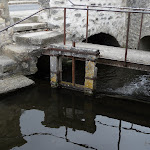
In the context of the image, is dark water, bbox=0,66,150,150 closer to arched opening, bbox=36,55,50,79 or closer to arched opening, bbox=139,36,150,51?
arched opening, bbox=36,55,50,79

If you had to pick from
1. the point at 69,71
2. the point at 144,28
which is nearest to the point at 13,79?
the point at 69,71

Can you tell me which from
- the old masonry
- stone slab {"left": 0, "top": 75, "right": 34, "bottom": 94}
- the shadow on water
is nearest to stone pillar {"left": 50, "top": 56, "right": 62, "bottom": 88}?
the old masonry

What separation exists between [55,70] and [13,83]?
39.6 inches

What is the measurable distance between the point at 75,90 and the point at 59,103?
0.69 metres

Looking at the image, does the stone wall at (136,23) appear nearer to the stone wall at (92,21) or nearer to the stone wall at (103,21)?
the stone wall at (103,21)

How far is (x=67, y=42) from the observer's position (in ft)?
20.5

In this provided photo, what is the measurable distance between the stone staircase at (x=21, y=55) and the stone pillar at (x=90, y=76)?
1.34 m

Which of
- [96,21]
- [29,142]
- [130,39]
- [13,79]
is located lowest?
[29,142]

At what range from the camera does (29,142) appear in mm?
3615

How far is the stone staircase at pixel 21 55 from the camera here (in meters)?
5.37

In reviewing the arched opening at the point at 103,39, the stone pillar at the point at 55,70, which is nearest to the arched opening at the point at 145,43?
the arched opening at the point at 103,39

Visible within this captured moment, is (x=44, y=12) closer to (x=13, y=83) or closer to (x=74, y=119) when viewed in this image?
(x=13, y=83)

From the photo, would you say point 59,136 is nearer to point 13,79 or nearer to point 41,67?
point 13,79

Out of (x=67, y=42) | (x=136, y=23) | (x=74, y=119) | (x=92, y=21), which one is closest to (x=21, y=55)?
(x=67, y=42)
